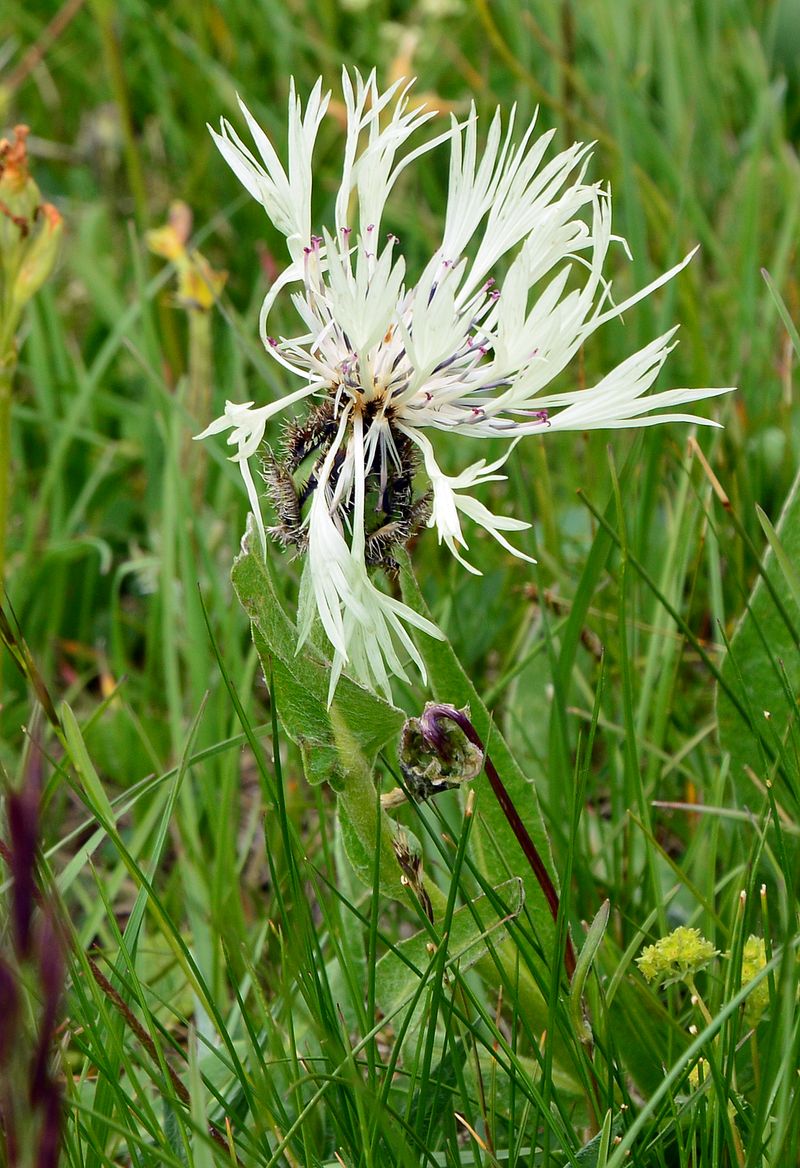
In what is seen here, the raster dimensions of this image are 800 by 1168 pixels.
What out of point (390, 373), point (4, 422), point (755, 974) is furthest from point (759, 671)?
point (4, 422)

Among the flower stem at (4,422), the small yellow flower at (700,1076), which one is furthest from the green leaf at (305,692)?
the flower stem at (4,422)

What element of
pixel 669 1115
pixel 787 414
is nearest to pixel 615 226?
pixel 787 414

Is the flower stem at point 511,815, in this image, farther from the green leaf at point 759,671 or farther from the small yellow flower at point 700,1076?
the green leaf at point 759,671

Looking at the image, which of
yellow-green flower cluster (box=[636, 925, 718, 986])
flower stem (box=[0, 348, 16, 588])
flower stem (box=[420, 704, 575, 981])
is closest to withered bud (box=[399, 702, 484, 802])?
flower stem (box=[420, 704, 575, 981])

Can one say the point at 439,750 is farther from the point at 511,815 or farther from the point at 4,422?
the point at 4,422

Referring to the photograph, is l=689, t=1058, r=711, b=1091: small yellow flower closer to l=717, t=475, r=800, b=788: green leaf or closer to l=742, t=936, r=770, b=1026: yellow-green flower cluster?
l=742, t=936, r=770, b=1026: yellow-green flower cluster
